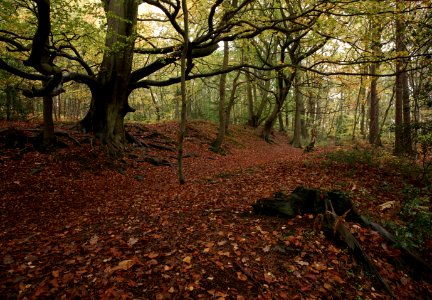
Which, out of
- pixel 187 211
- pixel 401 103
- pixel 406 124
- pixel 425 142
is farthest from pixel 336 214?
pixel 401 103

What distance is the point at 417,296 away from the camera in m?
3.79

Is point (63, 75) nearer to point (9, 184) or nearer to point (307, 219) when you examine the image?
point (9, 184)

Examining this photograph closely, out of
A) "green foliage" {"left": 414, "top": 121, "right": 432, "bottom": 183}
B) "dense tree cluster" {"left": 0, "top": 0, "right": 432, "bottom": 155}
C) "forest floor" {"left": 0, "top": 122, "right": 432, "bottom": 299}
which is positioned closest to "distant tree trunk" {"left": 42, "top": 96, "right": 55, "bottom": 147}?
"dense tree cluster" {"left": 0, "top": 0, "right": 432, "bottom": 155}

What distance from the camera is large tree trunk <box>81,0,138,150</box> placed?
11.3 meters

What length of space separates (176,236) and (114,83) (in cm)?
875

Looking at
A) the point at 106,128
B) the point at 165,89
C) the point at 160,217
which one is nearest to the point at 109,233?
the point at 160,217

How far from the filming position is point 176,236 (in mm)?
5047

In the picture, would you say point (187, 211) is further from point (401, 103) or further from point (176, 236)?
point (401, 103)

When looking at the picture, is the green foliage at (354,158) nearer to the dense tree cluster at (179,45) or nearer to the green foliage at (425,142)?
the dense tree cluster at (179,45)

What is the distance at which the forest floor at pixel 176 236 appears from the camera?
3.65 m

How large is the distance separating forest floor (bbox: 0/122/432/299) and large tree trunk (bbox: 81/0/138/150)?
2181 mm

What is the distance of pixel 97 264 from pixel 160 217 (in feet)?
6.71

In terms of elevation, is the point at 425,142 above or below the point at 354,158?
above

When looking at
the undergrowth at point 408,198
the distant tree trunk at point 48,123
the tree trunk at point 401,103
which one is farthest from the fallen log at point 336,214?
the distant tree trunk at point 48,123
